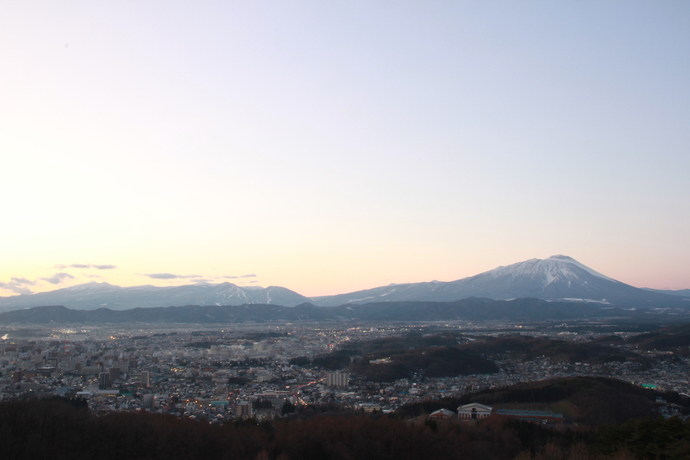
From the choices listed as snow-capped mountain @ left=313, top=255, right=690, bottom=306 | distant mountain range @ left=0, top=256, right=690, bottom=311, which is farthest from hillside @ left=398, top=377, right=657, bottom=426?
snow-capped mountain @ left=313, top=255, right=690, bottom=306

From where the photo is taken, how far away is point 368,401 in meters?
28.6

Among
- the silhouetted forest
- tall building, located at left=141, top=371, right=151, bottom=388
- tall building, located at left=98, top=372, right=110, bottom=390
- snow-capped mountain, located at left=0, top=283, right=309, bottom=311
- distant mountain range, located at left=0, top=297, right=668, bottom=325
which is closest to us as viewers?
the silhouetted forest

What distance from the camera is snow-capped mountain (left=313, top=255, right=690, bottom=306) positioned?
152 m

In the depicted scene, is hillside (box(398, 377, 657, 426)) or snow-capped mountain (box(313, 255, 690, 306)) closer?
hillside (box(398, 377, 657, 426))

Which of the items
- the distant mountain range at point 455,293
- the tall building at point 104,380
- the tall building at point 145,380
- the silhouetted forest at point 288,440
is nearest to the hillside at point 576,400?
the silhouetted forest at point 288,440

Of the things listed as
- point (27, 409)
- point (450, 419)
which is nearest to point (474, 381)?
point (450, 419)

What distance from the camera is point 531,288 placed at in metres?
161

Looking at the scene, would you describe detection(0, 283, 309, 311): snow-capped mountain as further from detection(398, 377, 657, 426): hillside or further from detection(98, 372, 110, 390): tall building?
detection(398, 377, 657, 426): hillside

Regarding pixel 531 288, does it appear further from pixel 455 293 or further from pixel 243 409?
pixel 243 409

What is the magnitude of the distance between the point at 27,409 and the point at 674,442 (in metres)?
17.8

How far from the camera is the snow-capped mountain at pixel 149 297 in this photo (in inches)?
5773

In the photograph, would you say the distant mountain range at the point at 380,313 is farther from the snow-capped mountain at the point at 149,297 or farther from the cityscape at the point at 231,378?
the cityscape at the point at 231,378

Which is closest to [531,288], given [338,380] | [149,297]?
[149,297]

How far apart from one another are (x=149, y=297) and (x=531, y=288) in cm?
10853
